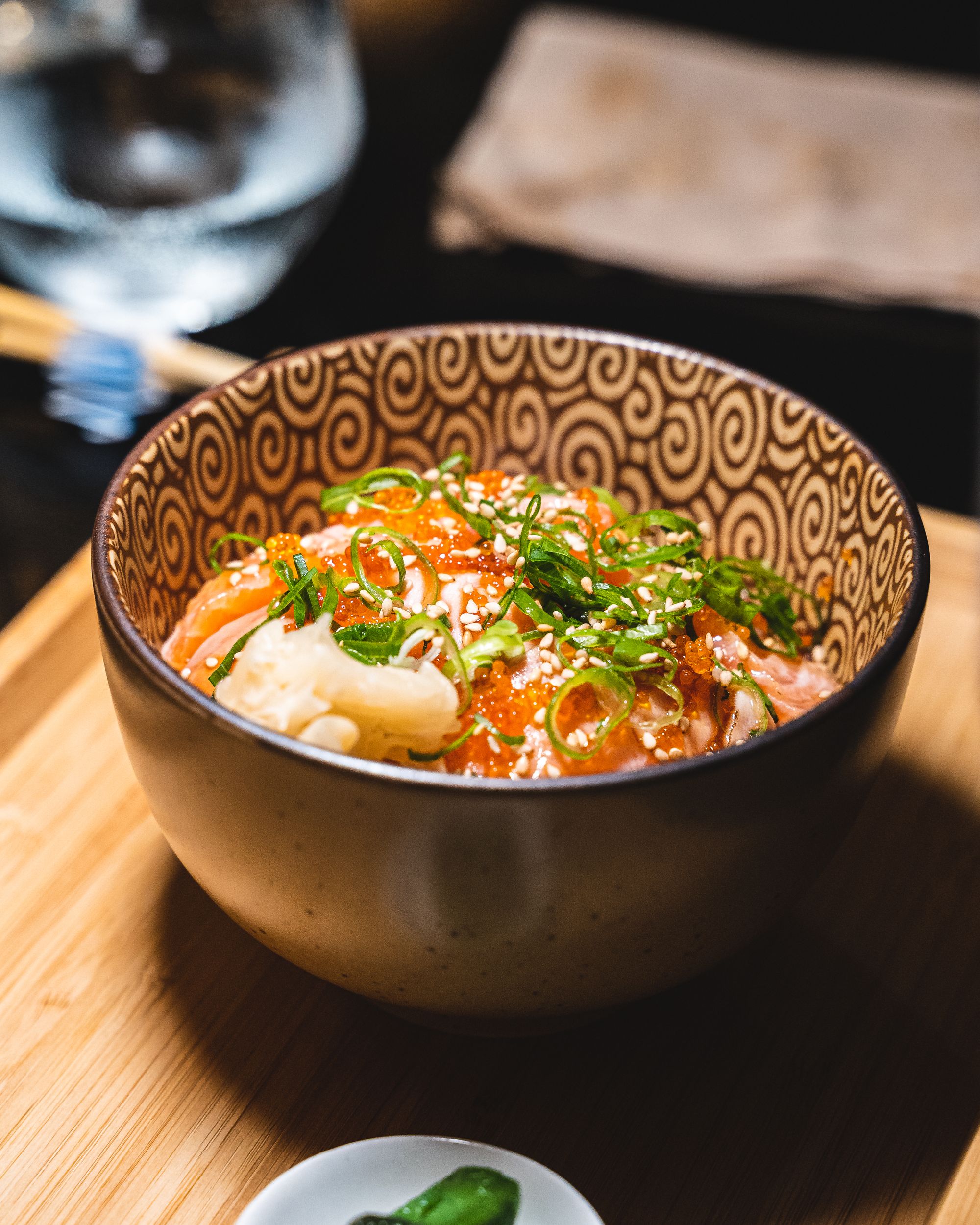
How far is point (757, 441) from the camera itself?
1.58m

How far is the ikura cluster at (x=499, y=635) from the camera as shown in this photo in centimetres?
109

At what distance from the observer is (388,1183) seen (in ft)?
3.61

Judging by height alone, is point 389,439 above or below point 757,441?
below

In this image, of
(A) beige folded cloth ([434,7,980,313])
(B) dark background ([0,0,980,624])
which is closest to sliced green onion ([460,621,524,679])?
(B) dark background ([0,0,980,624])

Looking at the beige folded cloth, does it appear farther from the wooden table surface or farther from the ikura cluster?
the wooden table surface

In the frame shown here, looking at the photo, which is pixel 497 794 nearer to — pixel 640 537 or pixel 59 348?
pixel 640 537

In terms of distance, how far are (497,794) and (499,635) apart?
326 mm

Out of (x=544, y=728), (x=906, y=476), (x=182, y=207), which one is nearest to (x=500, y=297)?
(x=182, y=207)

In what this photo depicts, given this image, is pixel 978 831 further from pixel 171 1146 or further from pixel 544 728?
pixel 171 1146

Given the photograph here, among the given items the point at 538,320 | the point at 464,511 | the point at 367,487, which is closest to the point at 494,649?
the point at 464,511

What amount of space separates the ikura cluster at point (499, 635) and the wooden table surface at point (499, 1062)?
28 cm

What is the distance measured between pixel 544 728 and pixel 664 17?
387 cm

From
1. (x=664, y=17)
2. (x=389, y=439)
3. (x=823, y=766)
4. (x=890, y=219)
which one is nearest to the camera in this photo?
(x=823, y=766)

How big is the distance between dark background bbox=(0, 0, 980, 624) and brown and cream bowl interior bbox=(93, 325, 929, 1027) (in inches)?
36.2
